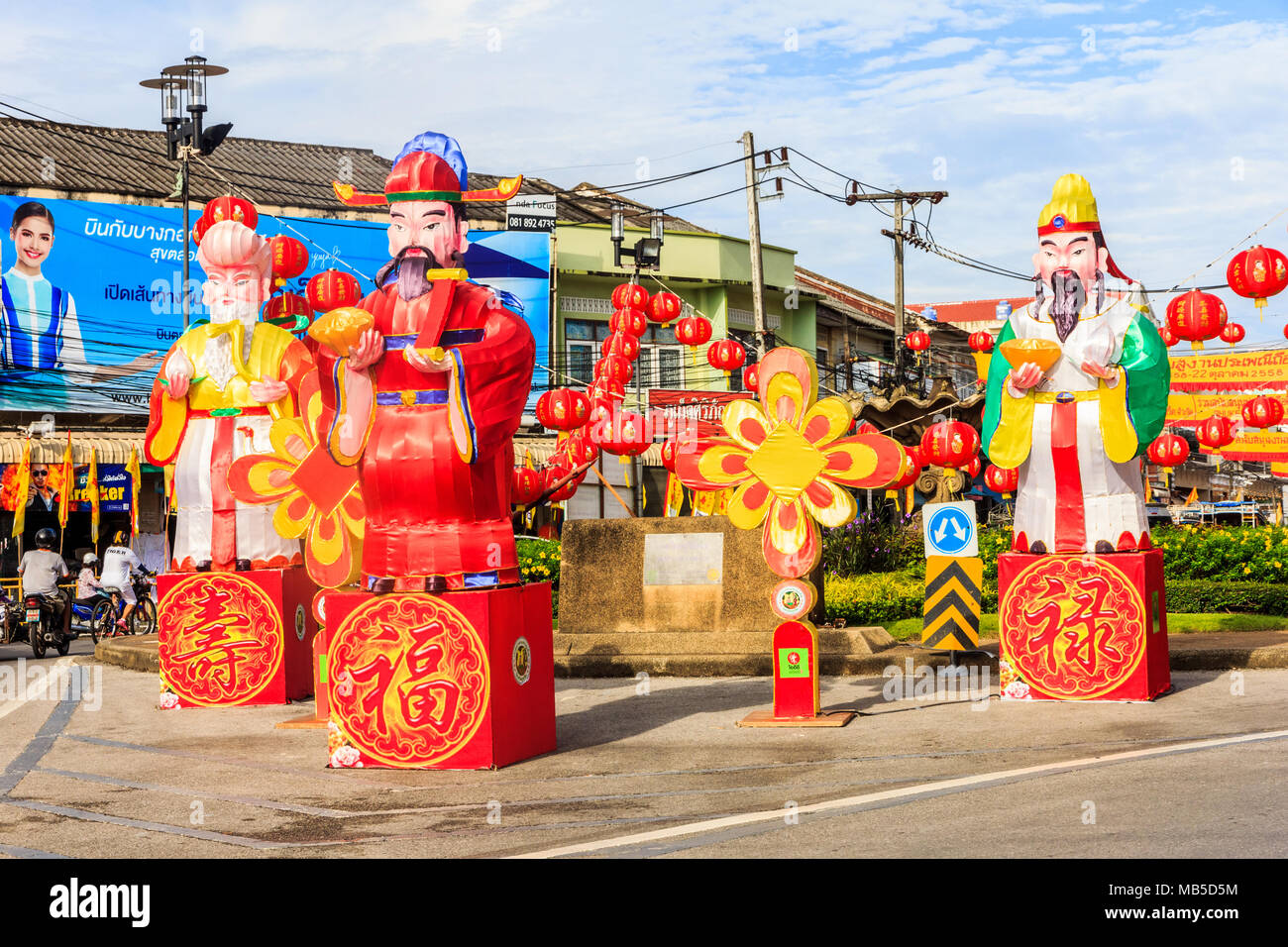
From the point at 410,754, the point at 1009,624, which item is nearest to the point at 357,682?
the point at 410,754

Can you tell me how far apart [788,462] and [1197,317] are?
10.8 ft

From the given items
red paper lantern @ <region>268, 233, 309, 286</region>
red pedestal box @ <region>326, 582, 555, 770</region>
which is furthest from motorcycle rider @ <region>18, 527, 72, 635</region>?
red pedestal box @ <region>326, 582, 555, 770</region>

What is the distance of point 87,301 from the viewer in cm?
2516

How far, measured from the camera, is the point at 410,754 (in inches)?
330

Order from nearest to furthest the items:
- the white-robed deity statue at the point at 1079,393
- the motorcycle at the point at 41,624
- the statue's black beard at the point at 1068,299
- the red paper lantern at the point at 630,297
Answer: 1. the white-robed deity statue at the point at 1079,393
2. the statue's black beard at the point at 1068,299
3. the red paper lantern at the point at 630,297
4. the motorcycle at the point at 41,624

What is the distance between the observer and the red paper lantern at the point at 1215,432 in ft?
44.9

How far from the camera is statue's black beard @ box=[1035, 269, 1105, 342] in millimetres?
10155

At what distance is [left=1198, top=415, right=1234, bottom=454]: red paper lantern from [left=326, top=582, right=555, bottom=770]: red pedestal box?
8247mm

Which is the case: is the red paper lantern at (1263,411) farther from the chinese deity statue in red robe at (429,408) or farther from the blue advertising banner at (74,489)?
the blue advertising banner at (74,489)

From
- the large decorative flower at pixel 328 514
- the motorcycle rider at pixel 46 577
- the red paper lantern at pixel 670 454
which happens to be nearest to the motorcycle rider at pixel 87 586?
the motorcycle rider at pixel 46 577

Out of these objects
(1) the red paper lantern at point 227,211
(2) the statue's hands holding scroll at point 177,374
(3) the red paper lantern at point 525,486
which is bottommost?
(3) the red paper lantern at point 525,486

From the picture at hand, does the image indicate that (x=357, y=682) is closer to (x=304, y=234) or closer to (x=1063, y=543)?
(x=1063, y=543)

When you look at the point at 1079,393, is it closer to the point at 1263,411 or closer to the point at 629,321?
the point at 1263,411

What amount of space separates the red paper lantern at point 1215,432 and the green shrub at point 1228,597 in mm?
2361
